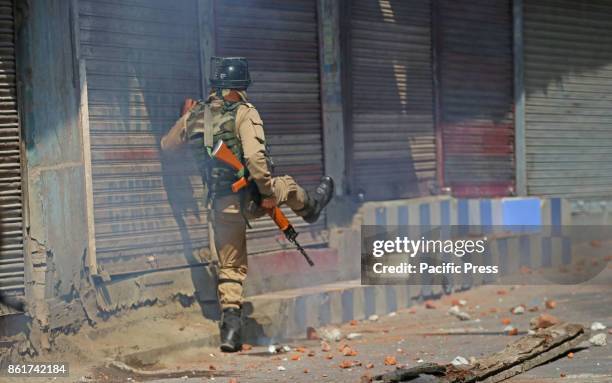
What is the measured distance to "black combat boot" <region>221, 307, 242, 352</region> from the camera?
782cm

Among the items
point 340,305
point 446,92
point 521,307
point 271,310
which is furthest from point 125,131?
point 446,92

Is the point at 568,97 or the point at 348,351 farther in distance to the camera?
the point at 568,97

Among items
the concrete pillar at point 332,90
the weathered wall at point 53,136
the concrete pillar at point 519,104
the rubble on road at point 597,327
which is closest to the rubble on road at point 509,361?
the rubble on road at point 597,327

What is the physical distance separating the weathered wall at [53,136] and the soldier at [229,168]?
0.88 m

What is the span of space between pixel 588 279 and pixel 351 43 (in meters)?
3.47

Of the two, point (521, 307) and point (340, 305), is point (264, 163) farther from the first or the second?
point (521, 307)

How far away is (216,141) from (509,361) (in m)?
2.64

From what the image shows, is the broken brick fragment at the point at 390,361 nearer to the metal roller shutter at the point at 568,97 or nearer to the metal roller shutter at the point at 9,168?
the metal roller shutter at the point at 9,168

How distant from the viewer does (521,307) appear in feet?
31.0

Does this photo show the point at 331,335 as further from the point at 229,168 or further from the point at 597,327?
→ the point at 597,327

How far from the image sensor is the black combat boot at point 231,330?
782 centimetres

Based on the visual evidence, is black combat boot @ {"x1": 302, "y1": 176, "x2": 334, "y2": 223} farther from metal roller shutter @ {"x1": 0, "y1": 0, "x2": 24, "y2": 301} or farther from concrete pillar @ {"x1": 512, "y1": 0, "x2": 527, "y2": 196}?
concrete pillar @ {"x1": 512, "y1": 0, "x2": 527, "y2": 196}

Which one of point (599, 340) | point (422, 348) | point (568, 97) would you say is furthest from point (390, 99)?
point (599, 340)

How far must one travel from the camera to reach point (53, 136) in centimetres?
725
